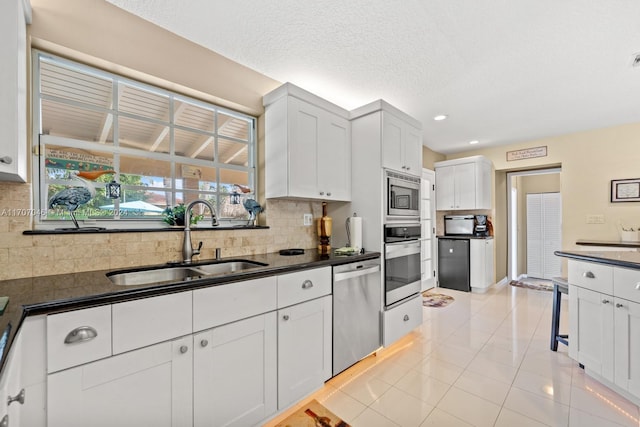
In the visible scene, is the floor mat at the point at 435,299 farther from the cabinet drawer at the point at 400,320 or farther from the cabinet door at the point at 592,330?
the cabinet door at the point at 592,330

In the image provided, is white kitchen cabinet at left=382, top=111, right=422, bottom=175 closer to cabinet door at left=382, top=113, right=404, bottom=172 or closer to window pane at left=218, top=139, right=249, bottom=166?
cabinet door at left=382, top=113, right=404, bottom=172

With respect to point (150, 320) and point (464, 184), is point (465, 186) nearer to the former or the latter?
point (464, 184)

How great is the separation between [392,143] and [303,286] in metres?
1.61

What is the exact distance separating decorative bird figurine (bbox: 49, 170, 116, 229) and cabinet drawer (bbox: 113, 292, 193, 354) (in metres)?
0.80

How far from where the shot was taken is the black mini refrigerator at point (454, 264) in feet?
15.0

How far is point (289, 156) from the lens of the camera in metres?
2.21

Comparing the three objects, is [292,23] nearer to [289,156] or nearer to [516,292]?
[289,156]

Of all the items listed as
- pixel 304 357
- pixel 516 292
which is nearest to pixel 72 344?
pixel 304 357

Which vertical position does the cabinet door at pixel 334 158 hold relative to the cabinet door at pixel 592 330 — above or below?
above

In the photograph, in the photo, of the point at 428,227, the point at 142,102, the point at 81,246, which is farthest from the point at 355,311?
the point at 428,227

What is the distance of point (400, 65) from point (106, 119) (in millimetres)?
2299

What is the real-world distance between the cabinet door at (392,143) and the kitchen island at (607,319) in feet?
5.19

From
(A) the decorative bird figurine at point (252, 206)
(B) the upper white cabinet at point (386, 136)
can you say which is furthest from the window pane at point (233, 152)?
(B) the upper white cabinet at point (386, 136)

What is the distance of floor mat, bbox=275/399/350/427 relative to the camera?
5.37ft
